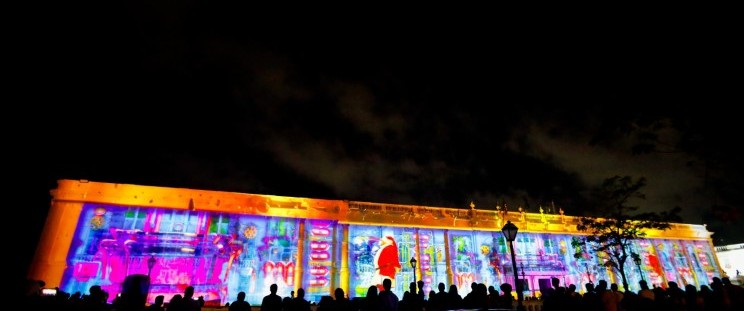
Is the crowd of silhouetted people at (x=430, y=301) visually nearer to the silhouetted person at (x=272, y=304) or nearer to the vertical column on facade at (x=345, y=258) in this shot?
the silhouetted person at (x=272, y=304)

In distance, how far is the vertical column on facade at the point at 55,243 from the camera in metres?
23.1

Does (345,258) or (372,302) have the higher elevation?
(345,258)

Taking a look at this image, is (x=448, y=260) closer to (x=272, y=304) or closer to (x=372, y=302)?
(x=372, y=302)

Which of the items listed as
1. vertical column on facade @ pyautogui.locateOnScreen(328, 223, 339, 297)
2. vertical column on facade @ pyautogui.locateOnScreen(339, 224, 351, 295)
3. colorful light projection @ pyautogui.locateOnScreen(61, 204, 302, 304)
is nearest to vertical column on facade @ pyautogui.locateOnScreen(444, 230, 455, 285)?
vertical column on facade @ pyautogui.locateOnScreen(339, 224, 351, 295)

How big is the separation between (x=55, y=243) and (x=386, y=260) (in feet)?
76.9

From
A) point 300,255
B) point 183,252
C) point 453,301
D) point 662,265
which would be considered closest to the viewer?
point 453,301

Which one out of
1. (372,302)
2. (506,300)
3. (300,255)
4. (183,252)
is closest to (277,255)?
(300,255)

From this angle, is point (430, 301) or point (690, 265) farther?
point (690, 265)

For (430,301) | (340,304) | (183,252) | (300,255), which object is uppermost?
(300,255)

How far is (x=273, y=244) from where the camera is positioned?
28.6 m

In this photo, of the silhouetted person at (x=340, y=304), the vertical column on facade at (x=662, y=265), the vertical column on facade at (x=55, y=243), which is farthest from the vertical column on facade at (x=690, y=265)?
the vertical column on facade at (x=55, y=243)

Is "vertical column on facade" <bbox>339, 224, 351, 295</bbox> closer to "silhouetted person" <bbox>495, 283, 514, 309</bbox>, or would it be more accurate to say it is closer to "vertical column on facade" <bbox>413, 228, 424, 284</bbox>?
A: "vertical column on facade" <bbox>413, 228, 424, 284</bbox>

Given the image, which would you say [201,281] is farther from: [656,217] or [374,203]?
[656,217]

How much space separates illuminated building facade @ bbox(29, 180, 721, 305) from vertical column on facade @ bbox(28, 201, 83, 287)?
2.5 inches
